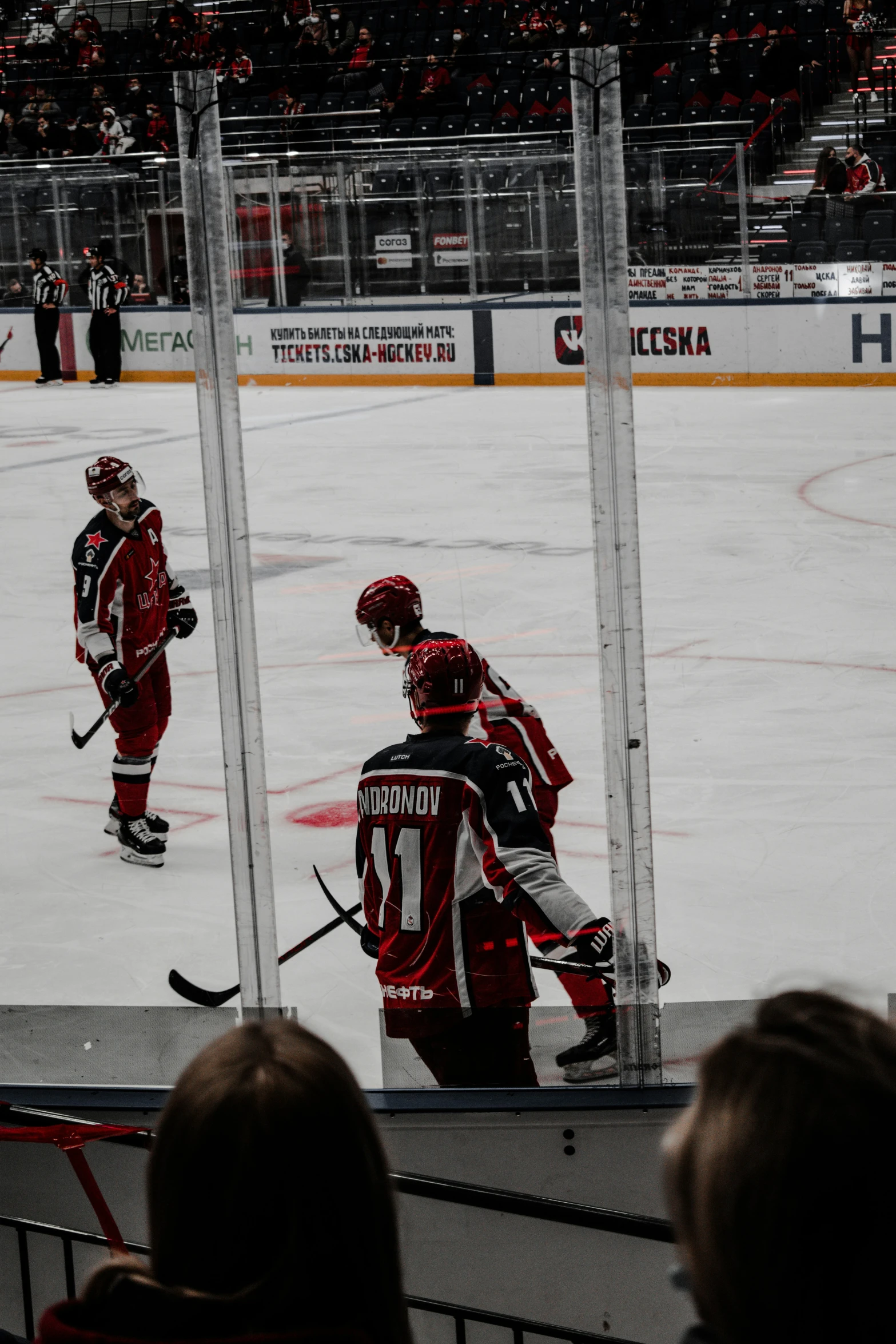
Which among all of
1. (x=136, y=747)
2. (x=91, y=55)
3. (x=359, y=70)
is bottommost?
(x=136, y=747)

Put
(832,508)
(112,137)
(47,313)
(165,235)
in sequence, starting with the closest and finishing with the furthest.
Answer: (112,137), (832,508), (165,235), (47,313)

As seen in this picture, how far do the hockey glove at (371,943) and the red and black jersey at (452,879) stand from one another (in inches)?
1.4

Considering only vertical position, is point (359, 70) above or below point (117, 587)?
above

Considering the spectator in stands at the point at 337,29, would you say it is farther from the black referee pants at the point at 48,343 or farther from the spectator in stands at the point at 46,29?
the black referee pants at the point at 48,343

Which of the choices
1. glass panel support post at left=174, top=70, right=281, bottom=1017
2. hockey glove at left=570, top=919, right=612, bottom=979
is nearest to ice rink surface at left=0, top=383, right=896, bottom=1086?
glass panel support post at left=174, top=70, right=281, bottom=1017

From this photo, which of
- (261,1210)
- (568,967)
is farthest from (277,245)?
(261,1210)

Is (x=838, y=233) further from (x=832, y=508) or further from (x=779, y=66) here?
(x=832, y=508)

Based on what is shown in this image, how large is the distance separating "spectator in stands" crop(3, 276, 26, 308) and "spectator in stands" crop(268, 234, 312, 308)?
3226mm

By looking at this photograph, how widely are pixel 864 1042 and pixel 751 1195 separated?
0.10 metres

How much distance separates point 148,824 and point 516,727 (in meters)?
1.85

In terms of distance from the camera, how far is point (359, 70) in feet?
22.4

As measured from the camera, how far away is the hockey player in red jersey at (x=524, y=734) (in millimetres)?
2365

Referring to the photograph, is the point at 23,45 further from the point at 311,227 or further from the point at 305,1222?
the point at 305,1222

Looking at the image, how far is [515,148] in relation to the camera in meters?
13.3
